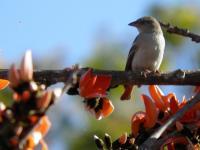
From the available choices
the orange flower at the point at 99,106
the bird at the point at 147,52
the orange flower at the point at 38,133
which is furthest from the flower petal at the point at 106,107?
the bird at the point at 147,52

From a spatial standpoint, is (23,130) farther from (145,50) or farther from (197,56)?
(197,56)

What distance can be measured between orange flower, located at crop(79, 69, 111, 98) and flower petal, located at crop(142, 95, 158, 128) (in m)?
0.20

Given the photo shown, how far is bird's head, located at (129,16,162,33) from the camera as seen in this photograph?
5.51 meters

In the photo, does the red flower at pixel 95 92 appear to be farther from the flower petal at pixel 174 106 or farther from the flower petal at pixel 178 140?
the flower petal at pixel 178 140

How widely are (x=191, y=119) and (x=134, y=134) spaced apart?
0.21 metres

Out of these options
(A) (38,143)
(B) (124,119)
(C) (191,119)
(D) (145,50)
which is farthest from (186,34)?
(B) (124,119)

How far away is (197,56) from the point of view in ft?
38.8

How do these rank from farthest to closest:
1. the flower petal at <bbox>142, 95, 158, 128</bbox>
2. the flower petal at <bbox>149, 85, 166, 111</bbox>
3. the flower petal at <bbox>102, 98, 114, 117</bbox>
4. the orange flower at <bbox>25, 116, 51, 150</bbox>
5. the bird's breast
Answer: the bird's breast
the flower petal at <bbox>102, 98, 114, 117</bbox>
the flower petal at <bbox>149, 85, 166, 111</bbox>
the flower petal at <bbox>142, 95, 158, 128</bbox>
the orange flower at <bbox>25, 116, 51, 150</bbox>

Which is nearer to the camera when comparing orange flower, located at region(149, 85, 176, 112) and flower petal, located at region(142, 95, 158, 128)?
flower petal, located at region(142, 95, 158, 128)

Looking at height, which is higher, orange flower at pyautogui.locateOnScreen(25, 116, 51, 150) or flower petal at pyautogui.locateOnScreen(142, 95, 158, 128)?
orange flower at pyautogui.locateOnScreen(25, 116, 51, 150)

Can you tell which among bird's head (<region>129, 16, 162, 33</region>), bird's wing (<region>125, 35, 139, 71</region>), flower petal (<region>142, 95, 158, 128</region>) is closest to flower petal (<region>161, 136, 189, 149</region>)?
flower petal (<region>142, 95, 158, 128</region>)

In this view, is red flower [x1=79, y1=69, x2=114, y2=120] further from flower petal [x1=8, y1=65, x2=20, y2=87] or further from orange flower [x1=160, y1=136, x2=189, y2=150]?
flower petal [x1=8, y1=65, x2=20, y2=87]

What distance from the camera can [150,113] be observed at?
7.22 feet

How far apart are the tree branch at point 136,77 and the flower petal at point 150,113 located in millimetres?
244
